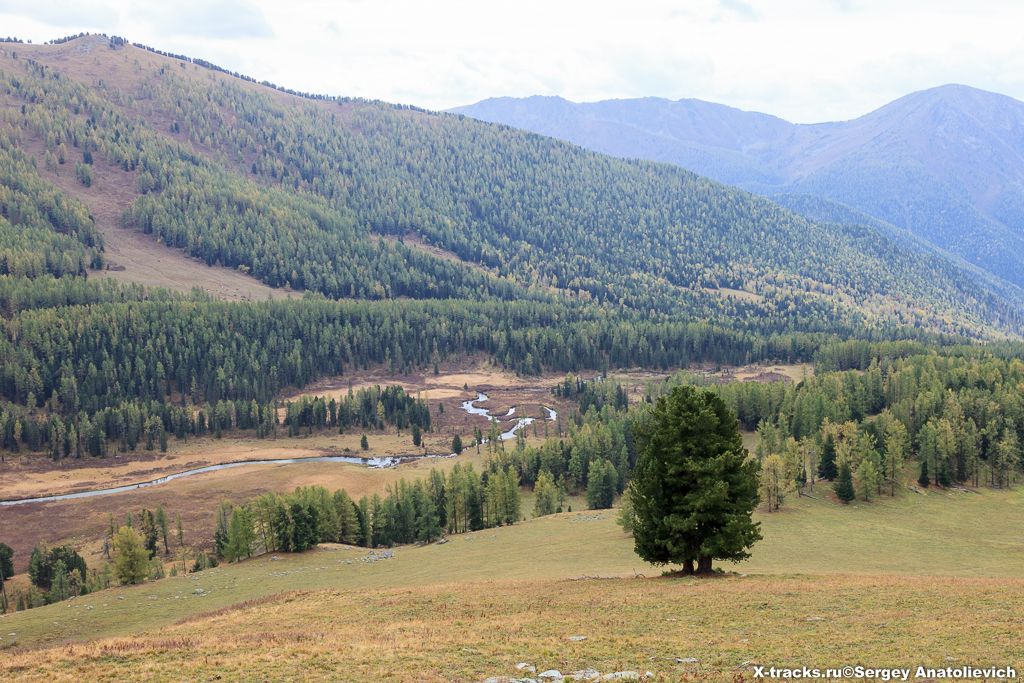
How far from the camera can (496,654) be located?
34344 mm

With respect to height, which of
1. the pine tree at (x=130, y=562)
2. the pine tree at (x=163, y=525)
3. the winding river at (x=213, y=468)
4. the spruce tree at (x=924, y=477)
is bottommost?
the winding river at (x=213, y=468)

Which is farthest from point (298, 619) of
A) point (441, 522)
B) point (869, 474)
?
point (869, 474)

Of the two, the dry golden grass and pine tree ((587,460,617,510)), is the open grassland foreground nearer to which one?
the dry golden grass

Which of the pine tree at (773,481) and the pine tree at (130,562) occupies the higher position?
the pine tree at (773,481)

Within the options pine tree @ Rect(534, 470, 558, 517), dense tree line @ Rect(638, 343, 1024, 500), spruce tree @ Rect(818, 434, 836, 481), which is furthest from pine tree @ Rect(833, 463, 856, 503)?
pine tree @ Rect(534, 470, 558, 517)

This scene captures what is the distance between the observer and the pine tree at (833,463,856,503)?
334ft

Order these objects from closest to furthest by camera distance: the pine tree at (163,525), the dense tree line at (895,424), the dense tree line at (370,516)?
1. the dense tree line at (370,516)
2. the dense tree line at (895,424)
3. the pine tree at (163,525)

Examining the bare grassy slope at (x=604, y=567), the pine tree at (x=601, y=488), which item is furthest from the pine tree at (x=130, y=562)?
the pine tree at (x=601, y=488)

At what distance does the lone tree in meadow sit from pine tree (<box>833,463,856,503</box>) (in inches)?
2108

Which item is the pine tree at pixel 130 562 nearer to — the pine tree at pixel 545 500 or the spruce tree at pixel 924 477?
the pine tree at pixel 545 500

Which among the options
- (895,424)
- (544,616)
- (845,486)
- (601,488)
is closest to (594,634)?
(544,616)

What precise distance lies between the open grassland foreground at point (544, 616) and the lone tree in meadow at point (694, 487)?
2.64 m

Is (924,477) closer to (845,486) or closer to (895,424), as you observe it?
(895,424)

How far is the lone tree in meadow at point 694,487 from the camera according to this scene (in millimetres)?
53406
